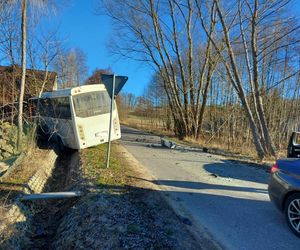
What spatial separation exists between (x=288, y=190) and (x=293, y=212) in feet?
1.14

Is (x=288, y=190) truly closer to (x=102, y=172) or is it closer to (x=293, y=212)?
(x=293, y=212)

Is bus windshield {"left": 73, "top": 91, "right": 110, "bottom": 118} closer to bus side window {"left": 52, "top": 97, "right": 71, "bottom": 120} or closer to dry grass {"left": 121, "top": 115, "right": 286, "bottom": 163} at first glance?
bus side window {"left": 52, "top": 97, "right": 71, "bottom": 120}

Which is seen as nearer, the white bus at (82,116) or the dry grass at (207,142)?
the white bus at (82,116)

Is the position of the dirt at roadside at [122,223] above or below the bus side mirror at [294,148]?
below

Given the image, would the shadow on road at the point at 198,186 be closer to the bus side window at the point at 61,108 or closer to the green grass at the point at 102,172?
the green grass at the point at 102,172

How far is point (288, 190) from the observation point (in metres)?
4.93

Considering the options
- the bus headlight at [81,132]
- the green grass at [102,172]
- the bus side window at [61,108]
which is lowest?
the green grass at [102,172]

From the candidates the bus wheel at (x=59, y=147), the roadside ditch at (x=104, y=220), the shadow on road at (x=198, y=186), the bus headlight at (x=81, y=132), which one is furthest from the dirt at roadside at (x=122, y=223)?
the bus wheel at (x=59, y=147)

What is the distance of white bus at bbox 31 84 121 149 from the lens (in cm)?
1283

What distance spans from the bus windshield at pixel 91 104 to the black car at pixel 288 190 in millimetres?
9212

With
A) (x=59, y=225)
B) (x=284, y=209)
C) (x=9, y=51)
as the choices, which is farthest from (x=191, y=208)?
(x=9, y=51)

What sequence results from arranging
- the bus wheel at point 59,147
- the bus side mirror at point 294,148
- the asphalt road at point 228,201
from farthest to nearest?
1. the bus wheel at point 59,147
2. the bus side mirror at point 294,148
3. the asphalt road at point 228,201

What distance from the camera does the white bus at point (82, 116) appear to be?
42.1 ft

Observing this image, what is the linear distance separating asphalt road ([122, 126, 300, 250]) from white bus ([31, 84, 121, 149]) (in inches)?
129
